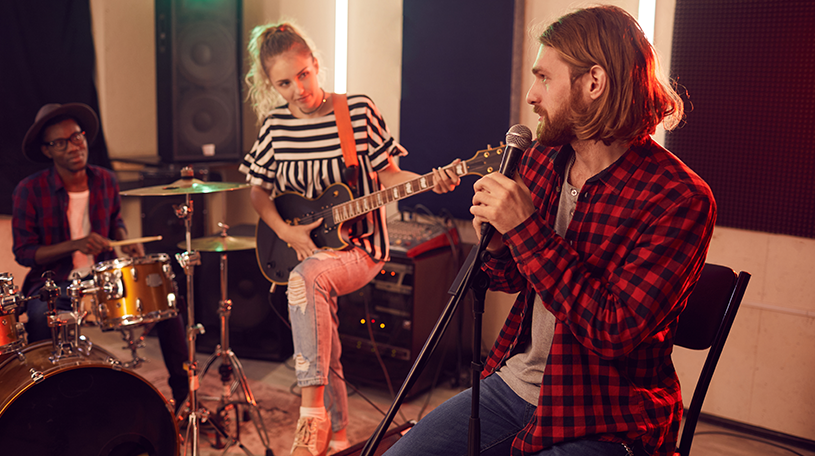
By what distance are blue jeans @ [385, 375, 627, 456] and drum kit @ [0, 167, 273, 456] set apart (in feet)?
3.38

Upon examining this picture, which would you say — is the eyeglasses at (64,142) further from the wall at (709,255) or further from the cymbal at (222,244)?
the wall at (709,255)

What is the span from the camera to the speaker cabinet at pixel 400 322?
9.80 feet

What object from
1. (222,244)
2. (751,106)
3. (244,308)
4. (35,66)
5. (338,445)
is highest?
(35,66)

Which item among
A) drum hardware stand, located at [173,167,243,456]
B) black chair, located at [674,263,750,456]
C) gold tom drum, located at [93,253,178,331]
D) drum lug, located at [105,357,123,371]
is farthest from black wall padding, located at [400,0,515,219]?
drum lug, located at [105,357,123,371]

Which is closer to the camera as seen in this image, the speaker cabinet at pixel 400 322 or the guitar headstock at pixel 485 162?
the guitar headstock at pixel 485 162

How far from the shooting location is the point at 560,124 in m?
1.28

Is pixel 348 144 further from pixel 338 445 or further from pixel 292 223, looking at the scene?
pixel 338 445

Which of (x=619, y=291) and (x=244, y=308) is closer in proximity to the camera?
(x=619, y=291)

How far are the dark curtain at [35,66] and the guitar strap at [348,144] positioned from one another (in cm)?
233

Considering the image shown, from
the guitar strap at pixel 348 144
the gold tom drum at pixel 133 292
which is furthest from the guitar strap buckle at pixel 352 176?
the gold tom drum at pixel 133 292

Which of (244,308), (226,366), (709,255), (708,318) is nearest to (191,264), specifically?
(226,366)

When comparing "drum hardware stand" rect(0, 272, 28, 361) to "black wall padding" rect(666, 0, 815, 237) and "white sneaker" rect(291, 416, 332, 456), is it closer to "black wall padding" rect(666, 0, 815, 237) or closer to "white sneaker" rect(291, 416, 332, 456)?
"white sneaker" rect(291, 416, 332, 456)

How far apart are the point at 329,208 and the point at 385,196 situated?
0.92 feet

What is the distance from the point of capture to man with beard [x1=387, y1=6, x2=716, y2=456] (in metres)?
1.14
